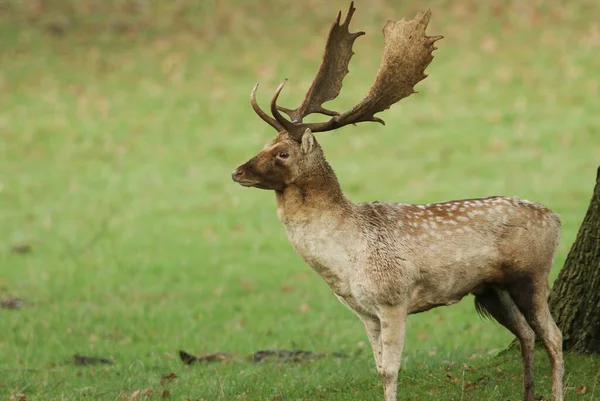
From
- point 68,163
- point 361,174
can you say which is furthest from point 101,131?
point 361,174

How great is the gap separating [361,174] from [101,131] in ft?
20.5

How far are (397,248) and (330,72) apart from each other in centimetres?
159

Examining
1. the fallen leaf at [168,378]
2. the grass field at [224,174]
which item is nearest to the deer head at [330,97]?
the grass field at [224,174]

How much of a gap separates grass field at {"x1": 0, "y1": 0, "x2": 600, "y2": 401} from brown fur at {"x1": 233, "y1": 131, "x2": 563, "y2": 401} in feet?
3.29

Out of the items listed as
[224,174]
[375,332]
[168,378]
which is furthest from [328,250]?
Answer: [224,174]

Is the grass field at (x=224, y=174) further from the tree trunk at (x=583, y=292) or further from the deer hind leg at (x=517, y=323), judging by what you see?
the deer hind leg at (x=517, y=323)

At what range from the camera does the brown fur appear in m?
7.59

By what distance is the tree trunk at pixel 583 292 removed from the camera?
8906mm

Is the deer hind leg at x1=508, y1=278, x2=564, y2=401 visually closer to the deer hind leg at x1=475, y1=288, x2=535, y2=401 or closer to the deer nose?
the deer hind leg at x1=475, y1=288, x2=535, y2=401

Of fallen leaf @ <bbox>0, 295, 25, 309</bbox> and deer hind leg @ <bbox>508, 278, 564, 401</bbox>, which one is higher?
fallen leaf @ <bbox>0, 295, 25, 309</bbox>

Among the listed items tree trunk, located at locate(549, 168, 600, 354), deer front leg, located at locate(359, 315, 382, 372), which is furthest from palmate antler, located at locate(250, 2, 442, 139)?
tree trunk, located at locate(549, 168, 600, 354)

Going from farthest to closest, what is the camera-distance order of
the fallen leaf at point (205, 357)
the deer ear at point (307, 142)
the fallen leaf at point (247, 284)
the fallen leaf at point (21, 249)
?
the fallen leaf at point (21, 249)
the fallen leaf at point (247, 284)
the fallen leaf at point (205, 357)
the deer ear at point (307, 142)

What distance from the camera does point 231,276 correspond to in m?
16.2

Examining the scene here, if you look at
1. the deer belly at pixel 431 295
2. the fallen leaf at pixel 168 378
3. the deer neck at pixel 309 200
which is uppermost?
the deer neck at pixel 309 200
